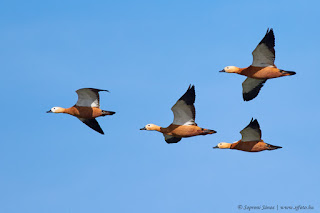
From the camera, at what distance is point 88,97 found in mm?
37344

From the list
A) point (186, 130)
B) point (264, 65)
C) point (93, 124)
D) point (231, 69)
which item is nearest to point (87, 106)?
point (93, 124)

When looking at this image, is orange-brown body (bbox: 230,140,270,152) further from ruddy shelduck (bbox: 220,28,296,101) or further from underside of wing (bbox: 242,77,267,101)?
underside of wing (bbox: 242,77,267,101)

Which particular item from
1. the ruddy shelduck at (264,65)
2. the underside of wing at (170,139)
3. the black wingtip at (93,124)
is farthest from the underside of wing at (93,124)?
the ruddy shelduck at (264,65)

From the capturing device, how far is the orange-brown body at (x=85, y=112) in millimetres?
37406

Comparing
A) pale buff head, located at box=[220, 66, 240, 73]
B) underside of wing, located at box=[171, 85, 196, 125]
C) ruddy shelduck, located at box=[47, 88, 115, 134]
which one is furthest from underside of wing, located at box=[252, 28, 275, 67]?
ruddy shelduck, located at box=[47, 88, 115, 134]

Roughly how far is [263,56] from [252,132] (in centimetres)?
406

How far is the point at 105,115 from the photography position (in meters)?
37.4

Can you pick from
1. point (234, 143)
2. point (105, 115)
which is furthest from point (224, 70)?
point (105, 115)

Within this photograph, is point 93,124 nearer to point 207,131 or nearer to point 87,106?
point 87,106

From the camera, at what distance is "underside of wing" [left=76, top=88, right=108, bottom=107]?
37.0m

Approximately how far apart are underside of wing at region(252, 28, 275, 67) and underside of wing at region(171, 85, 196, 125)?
4.61 metres

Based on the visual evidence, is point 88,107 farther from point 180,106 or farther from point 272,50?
point 272,50

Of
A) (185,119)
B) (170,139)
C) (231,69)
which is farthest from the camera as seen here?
(170,139)

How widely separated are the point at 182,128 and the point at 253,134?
3472 mm
